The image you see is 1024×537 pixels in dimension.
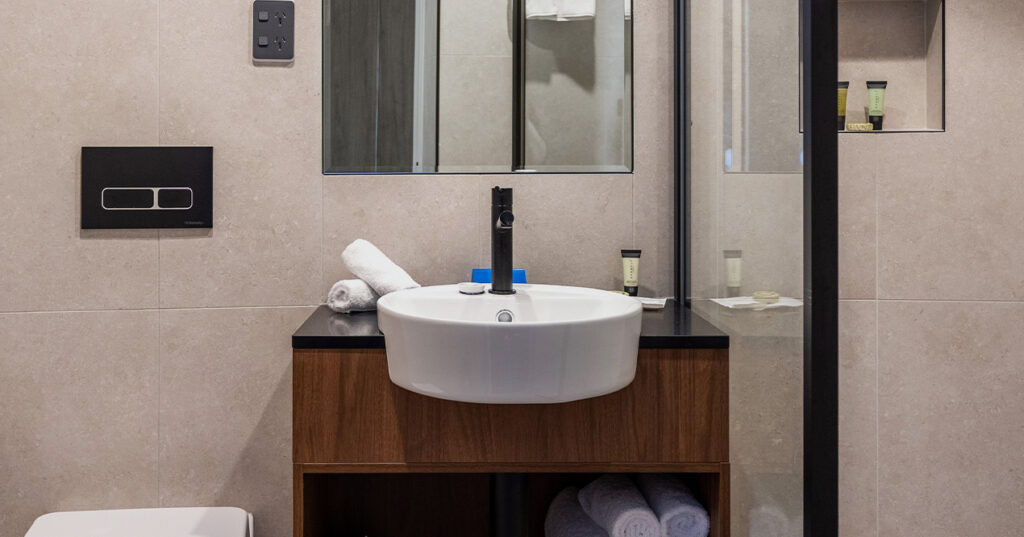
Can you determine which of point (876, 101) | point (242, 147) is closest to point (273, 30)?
point (242, 147)

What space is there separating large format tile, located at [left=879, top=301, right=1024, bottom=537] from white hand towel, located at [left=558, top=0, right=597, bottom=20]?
92cm

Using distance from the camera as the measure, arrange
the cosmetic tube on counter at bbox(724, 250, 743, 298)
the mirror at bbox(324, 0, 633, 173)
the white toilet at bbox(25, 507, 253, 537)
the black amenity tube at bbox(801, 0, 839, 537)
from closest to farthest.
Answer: the black amenity tube at bbox(801, 0, 839, 537) → the cosmetic tube on counter at bbox(724, 250, 743, 298) → the white toilet at bbox(25, 507, 253, 537) → the mirror at bbox(324, 0, 633, 173)

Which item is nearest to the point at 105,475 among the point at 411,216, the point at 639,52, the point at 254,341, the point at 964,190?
the point at 254,341

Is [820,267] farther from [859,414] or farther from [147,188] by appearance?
[147,188]

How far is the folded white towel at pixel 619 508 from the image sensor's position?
3.36 feet

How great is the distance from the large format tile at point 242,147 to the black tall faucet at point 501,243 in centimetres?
45

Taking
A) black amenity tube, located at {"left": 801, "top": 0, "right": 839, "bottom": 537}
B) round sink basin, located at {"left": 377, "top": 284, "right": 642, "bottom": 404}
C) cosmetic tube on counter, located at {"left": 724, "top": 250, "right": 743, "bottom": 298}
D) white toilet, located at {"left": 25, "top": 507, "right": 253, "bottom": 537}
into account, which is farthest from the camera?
white toilet, located at {"left": 25, "top": 507, "right": 253, "bottom": 537}

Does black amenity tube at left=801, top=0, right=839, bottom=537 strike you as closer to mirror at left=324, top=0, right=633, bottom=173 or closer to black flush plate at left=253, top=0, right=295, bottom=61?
mirror at left=324, top=0, right=633, bottom=173

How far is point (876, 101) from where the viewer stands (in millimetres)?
1301

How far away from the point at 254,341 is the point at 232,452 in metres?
0.25

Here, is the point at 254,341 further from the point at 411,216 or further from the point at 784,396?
the point at 784,396

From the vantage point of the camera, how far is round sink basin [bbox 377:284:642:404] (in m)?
0.83

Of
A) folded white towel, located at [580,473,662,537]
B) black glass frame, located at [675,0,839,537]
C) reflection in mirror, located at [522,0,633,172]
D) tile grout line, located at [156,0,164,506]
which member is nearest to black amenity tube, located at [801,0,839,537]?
black glass frame, located at [675,0,839,537]

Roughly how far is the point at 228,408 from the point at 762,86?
124 cm
